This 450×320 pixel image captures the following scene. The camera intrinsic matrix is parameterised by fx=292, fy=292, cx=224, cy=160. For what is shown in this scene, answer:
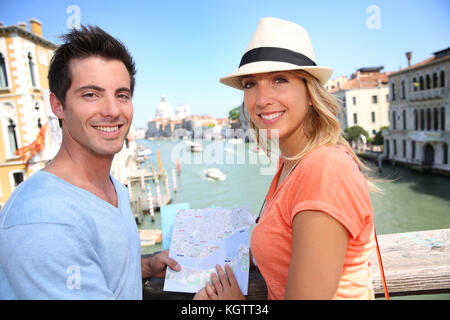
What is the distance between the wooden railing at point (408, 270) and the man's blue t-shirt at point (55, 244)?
44 cm

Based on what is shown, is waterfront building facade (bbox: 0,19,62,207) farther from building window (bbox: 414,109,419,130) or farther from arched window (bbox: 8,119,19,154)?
building window (bbox: 414,109,419,130)

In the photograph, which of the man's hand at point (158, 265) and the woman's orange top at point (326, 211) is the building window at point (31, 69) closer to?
the man's hand at point (158, 265)

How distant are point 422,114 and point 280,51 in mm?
24752

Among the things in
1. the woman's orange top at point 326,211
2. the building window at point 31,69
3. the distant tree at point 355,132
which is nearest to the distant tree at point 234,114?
the distant tree at point 355,132

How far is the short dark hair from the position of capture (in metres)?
1.04

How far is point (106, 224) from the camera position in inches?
37.8

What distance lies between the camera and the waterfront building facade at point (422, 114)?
1897 cm

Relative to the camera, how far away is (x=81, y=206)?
88 centimetres

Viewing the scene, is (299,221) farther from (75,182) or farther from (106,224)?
(75,182)

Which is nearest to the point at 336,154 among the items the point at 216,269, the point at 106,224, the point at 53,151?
the point at 216,269

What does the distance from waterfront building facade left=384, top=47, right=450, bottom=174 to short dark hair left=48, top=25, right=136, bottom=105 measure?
2264 centimetres

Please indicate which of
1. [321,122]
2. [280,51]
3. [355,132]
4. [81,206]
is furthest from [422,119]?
[81,206]
